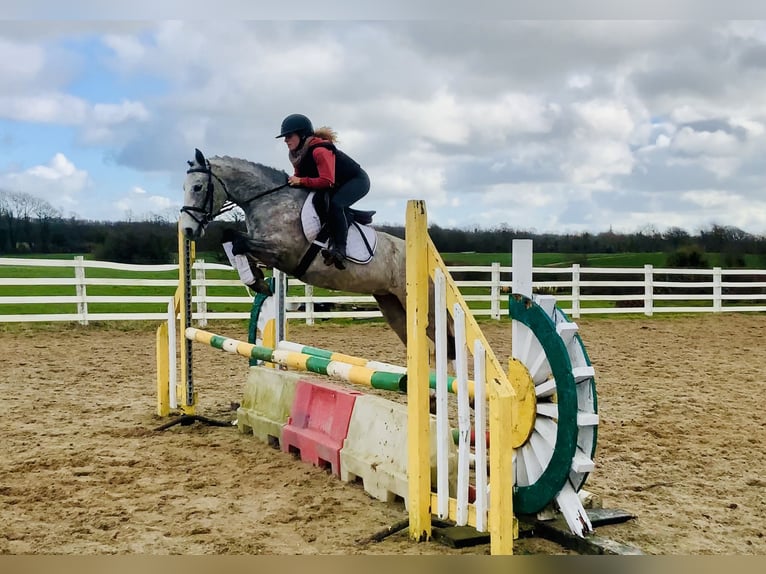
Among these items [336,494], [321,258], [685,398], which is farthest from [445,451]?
[685,398]

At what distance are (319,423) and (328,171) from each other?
1.41 meters

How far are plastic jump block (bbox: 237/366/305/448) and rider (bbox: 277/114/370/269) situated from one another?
1.00m

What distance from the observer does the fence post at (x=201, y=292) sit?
11.0 metres

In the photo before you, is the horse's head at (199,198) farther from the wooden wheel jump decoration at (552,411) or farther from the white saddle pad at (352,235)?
the wooden wheel jump decoration at (552,411)

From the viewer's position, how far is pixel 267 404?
14.8 feet

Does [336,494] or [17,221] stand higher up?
[17,221]

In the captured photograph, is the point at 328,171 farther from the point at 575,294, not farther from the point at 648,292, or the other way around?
the point at 648,292

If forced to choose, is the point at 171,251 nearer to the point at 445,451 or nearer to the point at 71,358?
the point at 71,358

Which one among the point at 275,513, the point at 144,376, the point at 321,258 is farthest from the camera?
the point at 144,376

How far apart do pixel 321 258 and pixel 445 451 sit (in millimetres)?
1490

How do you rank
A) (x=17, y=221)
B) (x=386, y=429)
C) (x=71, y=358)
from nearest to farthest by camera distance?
(x=386, y=429), (x=71, y=358), (x=17, y=221)

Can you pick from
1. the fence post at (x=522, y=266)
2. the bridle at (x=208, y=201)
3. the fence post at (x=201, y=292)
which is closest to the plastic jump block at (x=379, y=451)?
the fence post at (x=522, y=266)

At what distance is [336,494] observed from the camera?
3.41 metres

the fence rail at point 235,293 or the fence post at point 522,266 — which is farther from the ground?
the fence post at point 522,266
